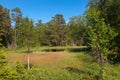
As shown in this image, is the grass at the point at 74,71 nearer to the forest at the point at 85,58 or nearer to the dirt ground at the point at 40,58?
the forest at the point at 85,58

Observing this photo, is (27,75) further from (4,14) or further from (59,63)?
(4,14)

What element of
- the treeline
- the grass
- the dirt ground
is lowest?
the grass

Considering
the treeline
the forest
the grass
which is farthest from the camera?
the treeline

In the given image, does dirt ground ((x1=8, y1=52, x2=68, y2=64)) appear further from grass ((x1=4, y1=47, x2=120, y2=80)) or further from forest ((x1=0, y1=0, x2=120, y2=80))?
grass ((x1=4, y1=47, x2=120, y2=80))

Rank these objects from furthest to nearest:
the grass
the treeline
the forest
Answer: the treeline < the grass < the forest

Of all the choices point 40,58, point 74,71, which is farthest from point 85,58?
point 74,71

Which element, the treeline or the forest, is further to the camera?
the treeline

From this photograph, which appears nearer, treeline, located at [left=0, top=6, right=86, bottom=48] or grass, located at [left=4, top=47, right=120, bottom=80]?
grass, located at [left=4, top=47, right=120, bottom=80]

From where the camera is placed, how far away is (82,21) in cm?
5706

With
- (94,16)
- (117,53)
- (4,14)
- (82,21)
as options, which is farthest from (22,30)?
(4,14)

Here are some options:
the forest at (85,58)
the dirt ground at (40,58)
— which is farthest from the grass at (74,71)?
the dirt ground at (40,58)

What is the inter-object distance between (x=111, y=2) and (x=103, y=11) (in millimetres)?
2295

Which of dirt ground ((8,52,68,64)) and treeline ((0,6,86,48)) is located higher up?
treeline ((0,6,86,48))

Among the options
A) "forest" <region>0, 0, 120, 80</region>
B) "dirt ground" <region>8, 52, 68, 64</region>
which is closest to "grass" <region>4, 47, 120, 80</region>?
"forest" <region>0, 0, 120, 80</region>
